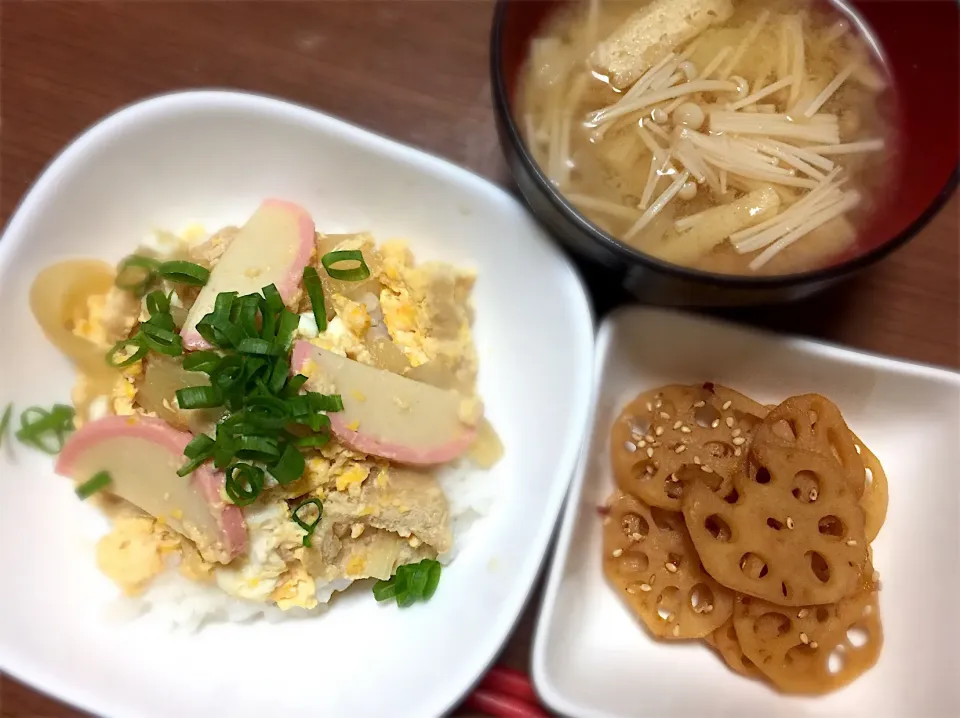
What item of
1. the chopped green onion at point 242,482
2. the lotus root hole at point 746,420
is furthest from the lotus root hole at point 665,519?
the chopped green onion at point 242,482

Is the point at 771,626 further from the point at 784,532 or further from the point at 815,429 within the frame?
the point at 815,429

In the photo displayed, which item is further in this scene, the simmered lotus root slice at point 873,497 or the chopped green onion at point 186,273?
the simmered lotus root slice at point 873,497

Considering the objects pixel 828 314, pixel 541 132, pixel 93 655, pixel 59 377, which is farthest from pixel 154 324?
pixel 828 314

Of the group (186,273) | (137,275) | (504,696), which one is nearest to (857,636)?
(504,696)

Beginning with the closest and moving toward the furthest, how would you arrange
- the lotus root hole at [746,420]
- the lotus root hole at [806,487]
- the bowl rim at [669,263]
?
the bowl rim at [669,263] → the lotus root hole at [806,487] → the lotus root hole at [746,420]

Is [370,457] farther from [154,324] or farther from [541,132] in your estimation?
[541,132]

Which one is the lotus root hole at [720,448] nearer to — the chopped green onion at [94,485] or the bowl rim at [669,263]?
the bowl rim at [669,263]

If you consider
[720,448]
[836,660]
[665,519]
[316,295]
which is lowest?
[836,660]
